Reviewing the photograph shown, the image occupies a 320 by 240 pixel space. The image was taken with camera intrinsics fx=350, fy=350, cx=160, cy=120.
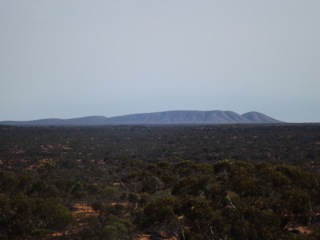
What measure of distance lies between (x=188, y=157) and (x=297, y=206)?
39.8m

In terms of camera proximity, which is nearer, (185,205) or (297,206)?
(297,206)

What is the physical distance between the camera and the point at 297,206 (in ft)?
44.1

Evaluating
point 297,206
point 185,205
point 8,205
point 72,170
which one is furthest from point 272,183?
point 72,170

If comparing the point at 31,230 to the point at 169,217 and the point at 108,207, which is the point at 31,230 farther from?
the point at 108,207

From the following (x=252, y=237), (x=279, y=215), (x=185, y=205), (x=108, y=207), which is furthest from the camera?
(x=108, y=207)

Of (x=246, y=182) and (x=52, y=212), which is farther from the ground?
(x=246, y=182)

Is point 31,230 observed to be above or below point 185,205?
below

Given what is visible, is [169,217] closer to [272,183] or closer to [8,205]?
[272,183]

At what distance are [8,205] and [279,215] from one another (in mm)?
11695

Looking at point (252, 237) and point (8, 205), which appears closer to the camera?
point (252, 237)

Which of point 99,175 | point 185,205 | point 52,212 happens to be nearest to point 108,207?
point 52,212

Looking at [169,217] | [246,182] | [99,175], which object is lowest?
[99,175]

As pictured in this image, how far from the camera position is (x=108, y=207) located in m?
24.1

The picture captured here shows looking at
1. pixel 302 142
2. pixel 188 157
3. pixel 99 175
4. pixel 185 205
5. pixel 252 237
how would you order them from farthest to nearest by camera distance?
pixel 302 142 < pixel 188 157 < pixel 99 175 < pixel 185 205 < pixel 252 237
